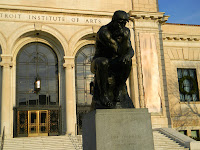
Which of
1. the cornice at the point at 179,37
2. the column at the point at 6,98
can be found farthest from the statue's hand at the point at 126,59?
the cornice at the point at 179,37

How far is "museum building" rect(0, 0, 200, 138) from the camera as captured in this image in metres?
21.2

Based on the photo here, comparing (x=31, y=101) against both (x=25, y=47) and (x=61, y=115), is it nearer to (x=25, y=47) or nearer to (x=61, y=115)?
(x=61, y=115)

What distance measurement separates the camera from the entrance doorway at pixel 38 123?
2125 centimetres

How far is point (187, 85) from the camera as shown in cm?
2572

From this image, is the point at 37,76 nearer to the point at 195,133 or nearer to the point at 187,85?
the point at 187,85

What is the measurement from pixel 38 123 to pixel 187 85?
1441cm

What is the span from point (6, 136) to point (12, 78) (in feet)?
15.8

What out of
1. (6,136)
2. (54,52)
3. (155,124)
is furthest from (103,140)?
(54,52)

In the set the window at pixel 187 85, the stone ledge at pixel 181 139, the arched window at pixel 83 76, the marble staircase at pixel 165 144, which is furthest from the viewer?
the window at pixel 187 85

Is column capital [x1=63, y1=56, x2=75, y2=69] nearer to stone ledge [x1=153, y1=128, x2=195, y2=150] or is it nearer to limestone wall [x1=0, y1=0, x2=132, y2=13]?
limestone wall [x1=0, y1=0, x2=132, y2=13]

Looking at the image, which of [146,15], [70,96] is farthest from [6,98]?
[146,15]

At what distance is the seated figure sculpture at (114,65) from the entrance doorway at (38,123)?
54.4 feet

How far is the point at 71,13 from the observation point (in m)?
22.5

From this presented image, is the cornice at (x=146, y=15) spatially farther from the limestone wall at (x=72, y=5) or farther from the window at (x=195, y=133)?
the window at (x=195, y=133)
